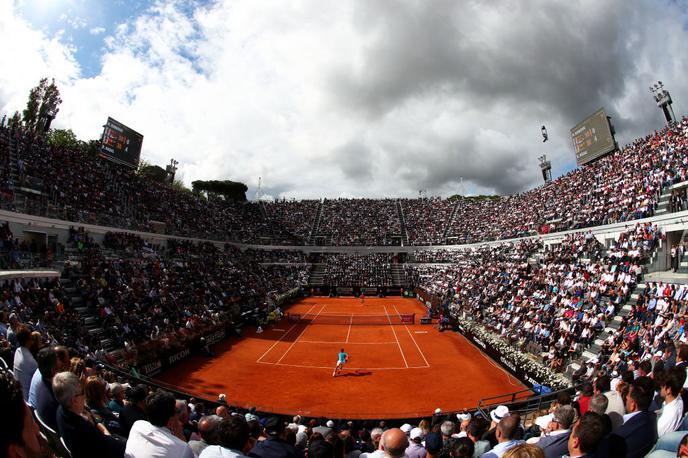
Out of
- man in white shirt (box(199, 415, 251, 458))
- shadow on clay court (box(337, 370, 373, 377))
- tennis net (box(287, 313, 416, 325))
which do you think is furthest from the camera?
tennis net (box(287, 313, 416, 325))

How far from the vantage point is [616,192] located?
104 feet

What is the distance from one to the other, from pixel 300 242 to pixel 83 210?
4215cm

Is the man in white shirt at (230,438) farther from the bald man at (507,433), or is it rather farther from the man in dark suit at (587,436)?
the man in dark suit at (587,436)

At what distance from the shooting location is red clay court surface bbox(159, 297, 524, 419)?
19.5 meters

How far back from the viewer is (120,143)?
4909cm

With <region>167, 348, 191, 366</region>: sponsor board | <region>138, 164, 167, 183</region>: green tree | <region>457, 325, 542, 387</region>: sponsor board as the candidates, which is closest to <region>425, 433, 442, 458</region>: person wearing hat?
<region>457, 325, 542, 387</region>: sponsor board

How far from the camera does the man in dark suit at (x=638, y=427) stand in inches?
179

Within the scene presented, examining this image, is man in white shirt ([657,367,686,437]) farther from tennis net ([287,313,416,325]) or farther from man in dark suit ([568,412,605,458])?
tennis net ([287,313,416,325])

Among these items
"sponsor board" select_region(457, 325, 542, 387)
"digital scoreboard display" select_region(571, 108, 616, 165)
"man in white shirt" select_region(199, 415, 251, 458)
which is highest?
"digital scoreboard display" select_region(571, 108, 616, 165)

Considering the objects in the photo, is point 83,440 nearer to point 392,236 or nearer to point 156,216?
point 156,216

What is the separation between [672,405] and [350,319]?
124 ft

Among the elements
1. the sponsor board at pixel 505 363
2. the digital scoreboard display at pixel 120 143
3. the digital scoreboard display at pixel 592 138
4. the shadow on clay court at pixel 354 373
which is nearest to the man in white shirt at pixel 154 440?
the sponsor board at pixel 505 363

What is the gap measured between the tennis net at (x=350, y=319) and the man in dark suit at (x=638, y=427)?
35.4 meters

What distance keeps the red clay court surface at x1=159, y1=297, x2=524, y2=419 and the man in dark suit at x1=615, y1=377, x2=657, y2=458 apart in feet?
38.9
